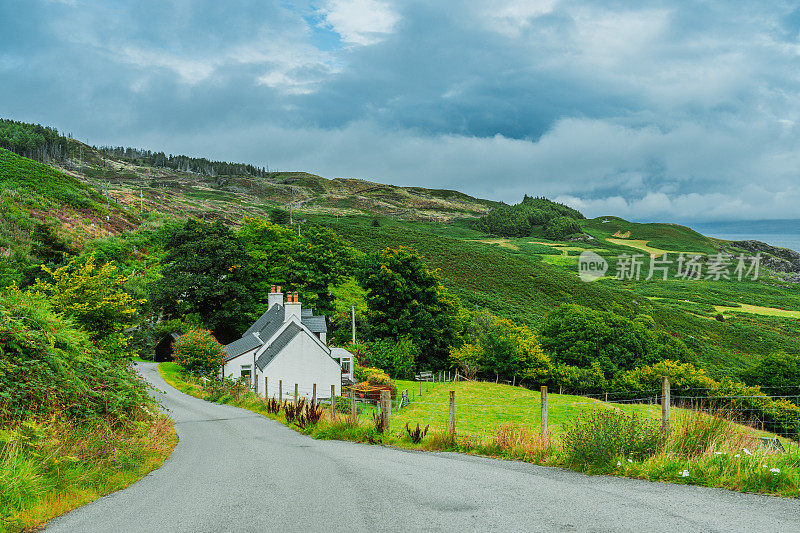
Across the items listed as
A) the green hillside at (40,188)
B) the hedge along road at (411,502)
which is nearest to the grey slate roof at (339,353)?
the hedge along road at (411,502)

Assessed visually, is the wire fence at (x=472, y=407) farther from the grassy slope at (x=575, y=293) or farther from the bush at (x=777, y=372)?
the grassy slope at (x=575, y=293)

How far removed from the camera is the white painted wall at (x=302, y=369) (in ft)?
98.3

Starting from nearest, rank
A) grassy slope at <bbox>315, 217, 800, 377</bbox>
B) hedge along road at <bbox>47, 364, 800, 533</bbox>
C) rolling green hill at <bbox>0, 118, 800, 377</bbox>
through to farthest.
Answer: hedge along road at <bbox>47, 364, 800, 533</bbox>, rolling green hill at <bbox>0, 118, 800, 377</bbox>, grassy slope at <bbox>315, 217, 800, 377</bbox>

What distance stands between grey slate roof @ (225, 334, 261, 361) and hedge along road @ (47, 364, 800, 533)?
86.2 feet

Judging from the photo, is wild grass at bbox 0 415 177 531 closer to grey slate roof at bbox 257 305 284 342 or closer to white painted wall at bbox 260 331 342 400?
white painted wall at bbox 260 331 342 400

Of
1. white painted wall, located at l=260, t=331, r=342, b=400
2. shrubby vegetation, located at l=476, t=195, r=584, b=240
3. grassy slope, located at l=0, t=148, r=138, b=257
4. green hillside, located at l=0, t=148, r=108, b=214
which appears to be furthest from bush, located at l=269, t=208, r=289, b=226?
shrubby vegetation, located at l=476, t=195, r=584, b=240

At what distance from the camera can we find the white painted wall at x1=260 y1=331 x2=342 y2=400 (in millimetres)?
29969

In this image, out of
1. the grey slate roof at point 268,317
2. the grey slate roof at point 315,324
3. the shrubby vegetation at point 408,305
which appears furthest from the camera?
the shrubby vegetation at point 408,305

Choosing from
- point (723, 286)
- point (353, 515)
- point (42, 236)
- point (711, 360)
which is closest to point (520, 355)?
point (711, 360)

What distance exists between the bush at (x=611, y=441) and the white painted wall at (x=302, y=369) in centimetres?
2400

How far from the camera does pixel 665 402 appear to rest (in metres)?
7.84

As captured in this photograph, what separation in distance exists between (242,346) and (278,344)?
659 centimetres

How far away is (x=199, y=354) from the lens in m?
35.0

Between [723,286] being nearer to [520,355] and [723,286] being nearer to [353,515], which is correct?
[520,355]
